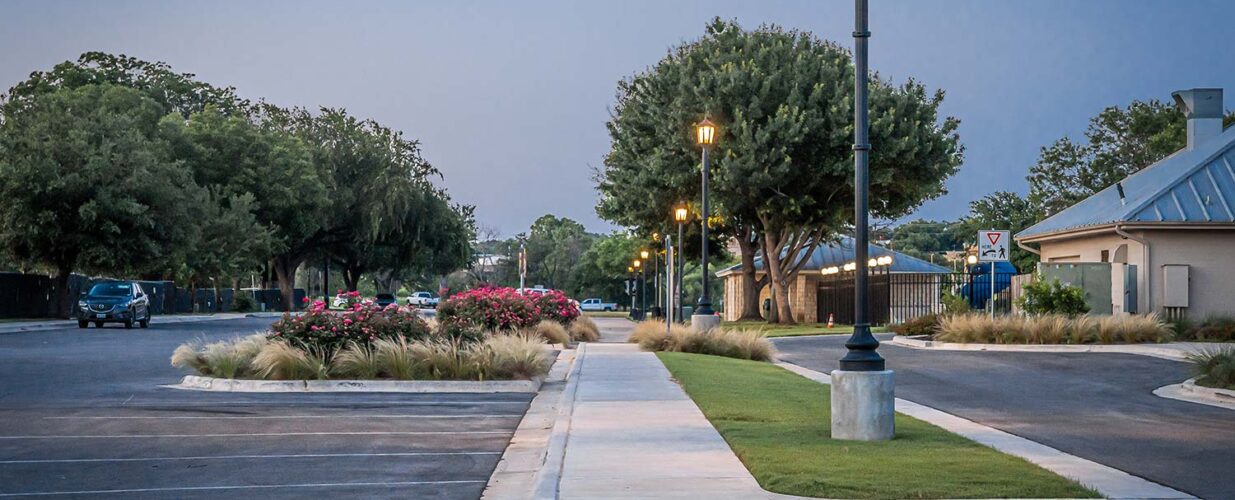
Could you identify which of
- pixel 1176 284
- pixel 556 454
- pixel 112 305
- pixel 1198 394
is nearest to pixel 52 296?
Result: pixel 112 305

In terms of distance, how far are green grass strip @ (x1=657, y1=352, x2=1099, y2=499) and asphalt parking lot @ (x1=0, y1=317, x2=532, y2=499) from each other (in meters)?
2.34

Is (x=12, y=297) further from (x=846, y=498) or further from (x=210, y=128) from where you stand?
(x=846, y=498)

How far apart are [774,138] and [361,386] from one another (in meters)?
31.5

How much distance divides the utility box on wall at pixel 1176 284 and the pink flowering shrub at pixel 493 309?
1687cm

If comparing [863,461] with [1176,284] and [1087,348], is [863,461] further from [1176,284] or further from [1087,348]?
[1176,284]

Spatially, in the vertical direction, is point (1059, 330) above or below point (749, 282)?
below

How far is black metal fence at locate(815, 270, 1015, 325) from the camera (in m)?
52.6

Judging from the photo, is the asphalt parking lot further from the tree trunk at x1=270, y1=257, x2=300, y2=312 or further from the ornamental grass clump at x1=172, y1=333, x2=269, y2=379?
the tree trunk at x1=270, y1=257, x2=300, y2=312

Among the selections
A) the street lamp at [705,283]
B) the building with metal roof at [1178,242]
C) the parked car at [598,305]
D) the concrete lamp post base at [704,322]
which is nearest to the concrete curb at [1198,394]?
the concrete lamp post base at [704,322]

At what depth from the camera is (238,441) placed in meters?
13.7

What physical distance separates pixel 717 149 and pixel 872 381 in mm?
38798

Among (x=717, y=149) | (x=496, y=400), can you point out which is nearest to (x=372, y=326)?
(x=496, y=400)

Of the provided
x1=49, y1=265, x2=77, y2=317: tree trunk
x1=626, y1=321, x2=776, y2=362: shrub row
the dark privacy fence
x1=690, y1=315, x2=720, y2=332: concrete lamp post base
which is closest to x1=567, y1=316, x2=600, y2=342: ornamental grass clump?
x1=690, y1=315, x2=720, y2=332: concrete lamp post base

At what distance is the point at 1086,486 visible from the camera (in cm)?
1010
